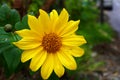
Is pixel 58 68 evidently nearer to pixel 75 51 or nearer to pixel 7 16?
pixel 75 51

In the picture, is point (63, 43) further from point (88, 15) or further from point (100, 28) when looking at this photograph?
point (100, 28)

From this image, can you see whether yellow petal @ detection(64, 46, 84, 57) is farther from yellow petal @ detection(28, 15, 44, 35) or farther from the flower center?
yellow petal @ detection(28, 15, 44, 35)

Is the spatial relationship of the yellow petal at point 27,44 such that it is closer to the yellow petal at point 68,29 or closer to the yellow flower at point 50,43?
the yellow flower at point 50,43

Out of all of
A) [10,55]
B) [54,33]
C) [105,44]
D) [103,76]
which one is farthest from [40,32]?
[105,44]

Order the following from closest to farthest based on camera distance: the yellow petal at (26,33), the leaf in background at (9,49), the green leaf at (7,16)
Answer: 1. the yellow petal at (26,33)
2. the leaf in background at (9,49)
3. the green leaf at (7,16)

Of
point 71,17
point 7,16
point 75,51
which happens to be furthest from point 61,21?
point 71,17

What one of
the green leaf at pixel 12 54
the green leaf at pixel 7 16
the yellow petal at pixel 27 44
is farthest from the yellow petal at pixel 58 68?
the green leaf at pixel 7 16

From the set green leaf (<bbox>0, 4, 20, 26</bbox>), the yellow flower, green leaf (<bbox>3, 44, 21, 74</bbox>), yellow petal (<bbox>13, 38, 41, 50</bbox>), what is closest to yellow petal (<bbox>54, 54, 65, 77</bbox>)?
the yellow flower
